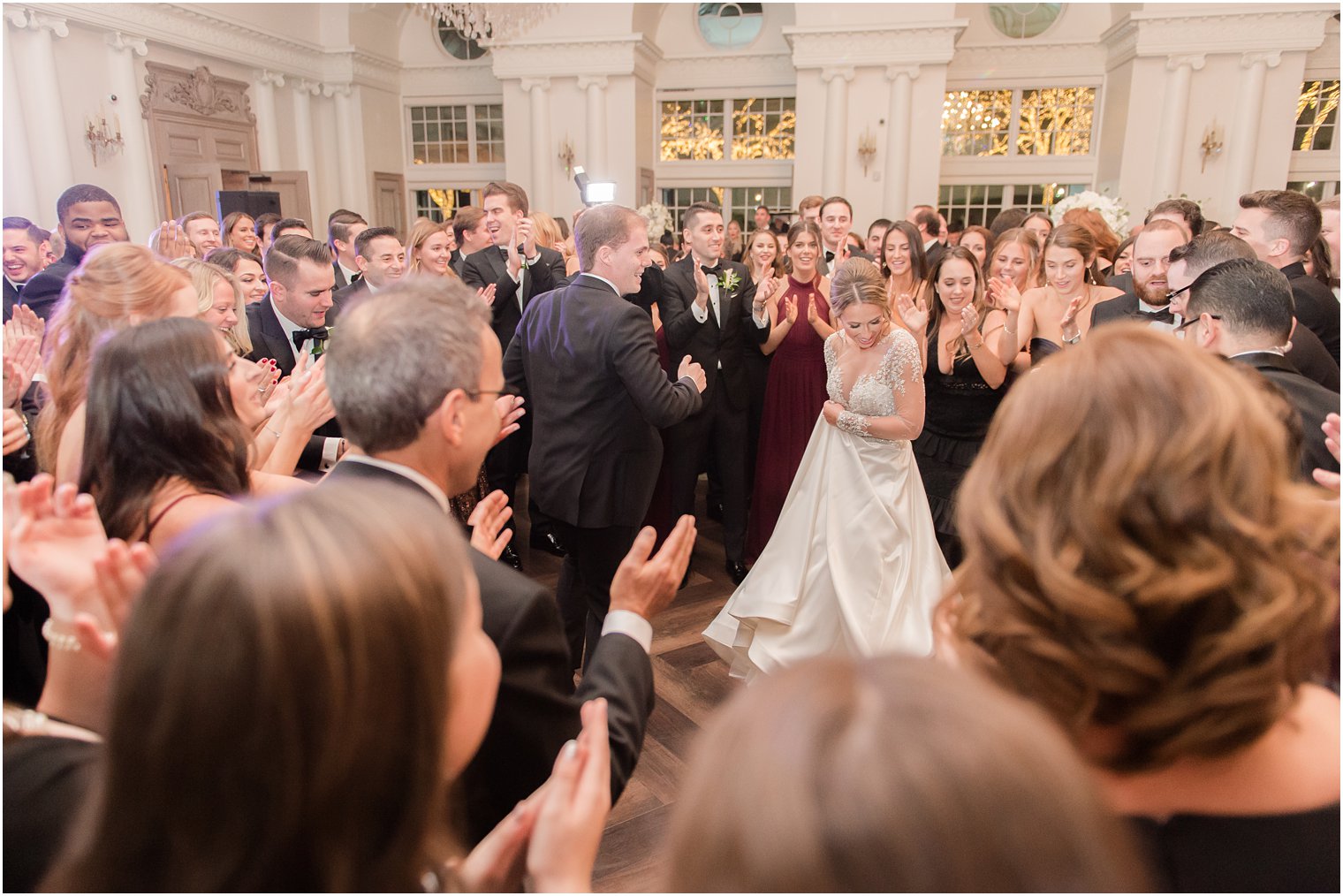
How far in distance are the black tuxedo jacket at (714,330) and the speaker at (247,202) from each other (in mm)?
4124

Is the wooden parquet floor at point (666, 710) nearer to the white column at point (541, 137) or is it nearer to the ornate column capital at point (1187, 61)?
the white column at point (541, 137)

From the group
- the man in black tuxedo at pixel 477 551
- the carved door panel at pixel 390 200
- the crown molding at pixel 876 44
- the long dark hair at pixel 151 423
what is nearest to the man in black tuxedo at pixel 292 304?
the long dark hair at pixel 151 423

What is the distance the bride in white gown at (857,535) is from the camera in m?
2.99

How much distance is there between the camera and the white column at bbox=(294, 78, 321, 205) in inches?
442

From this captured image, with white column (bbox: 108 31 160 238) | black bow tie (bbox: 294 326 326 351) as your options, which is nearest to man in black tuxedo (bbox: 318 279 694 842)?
black bow tie (bbox: 294 326 326 351)

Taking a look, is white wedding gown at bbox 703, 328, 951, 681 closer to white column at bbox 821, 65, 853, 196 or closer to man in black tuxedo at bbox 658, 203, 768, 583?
man in black tuxedo at bbox 658, 203, 768, 583

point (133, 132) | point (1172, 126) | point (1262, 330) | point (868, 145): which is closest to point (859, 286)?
point (1262, 330)

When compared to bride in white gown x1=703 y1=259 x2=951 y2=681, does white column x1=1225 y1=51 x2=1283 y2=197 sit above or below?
above

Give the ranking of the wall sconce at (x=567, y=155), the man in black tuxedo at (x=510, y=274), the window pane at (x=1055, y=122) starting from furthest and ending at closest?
the wall sconce at (x=567, y=155) → the window pane at (x=1055, y=122) → the man in black tuxedo at (x=510, y=274)

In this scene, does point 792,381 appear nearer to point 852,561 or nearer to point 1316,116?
point 852,561

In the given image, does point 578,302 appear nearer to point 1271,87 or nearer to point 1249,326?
point 1249,326

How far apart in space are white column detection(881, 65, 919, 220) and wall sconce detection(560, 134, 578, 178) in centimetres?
444

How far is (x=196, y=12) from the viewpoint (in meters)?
9.08

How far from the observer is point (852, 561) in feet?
9.97
